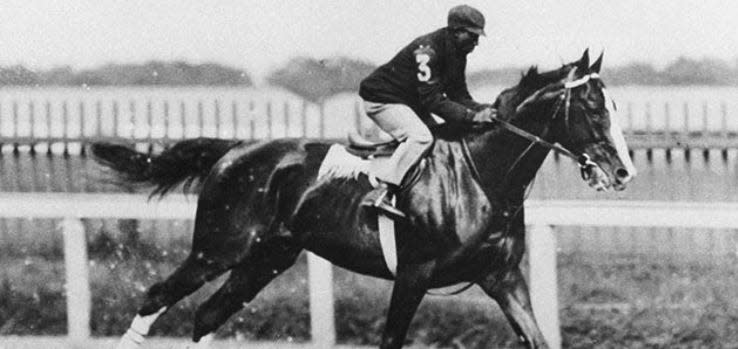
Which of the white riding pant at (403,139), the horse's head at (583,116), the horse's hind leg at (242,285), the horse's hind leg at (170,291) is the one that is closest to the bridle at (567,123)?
the horse's head at (583,116)

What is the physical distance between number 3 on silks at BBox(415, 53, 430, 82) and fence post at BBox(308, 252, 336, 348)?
1.15m

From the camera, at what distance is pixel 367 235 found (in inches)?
218

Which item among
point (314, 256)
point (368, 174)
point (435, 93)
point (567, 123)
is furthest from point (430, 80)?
point (314, 256)

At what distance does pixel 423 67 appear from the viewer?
5406 millimetres

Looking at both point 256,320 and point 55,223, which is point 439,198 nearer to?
point 256,320

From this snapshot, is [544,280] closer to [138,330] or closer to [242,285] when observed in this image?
[242,285]

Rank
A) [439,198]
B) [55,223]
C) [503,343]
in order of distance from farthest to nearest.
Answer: [55,223]
[503,343]
[439,198]

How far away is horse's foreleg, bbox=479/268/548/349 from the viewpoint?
17.6ft

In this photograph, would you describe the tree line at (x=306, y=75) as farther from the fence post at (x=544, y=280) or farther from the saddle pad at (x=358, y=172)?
the fence post at (x=544, y=280)

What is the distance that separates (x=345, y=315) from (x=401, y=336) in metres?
0.52

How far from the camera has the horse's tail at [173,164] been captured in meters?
5.87

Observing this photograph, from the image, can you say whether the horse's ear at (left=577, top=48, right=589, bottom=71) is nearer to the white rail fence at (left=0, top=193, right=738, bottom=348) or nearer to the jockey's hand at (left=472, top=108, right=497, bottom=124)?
the jockey's hand at (left=472, top=108, right=497, bottom=124)

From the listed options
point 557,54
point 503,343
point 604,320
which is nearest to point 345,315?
point 503,343

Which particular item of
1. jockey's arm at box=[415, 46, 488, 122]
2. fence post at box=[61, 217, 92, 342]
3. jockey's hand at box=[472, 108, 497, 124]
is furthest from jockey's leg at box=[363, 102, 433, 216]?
fence post at box=[61, 217, 92, 342]
